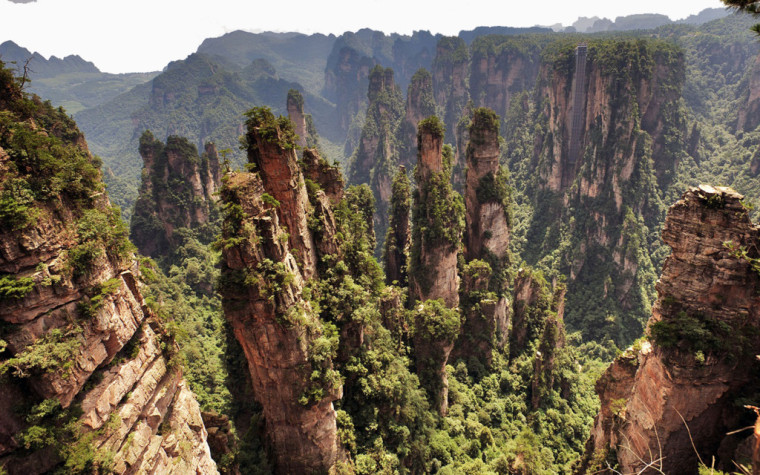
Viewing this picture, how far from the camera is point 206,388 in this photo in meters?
37.7

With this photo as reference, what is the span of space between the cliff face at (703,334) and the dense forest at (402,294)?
0.08 metres

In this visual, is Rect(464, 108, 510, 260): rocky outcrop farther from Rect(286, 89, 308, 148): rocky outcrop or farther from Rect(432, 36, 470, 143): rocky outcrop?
Rect(432, 36, 470, 143): rocky outcrop

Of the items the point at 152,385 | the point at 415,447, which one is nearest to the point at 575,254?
the point at 415,447

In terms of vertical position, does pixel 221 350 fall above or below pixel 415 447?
below

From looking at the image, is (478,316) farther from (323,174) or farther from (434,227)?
(323,174)

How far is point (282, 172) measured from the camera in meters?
18.8

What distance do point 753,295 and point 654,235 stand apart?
63.0 meters

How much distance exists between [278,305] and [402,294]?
75.2ft

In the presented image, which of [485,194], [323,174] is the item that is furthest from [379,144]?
[323,174]

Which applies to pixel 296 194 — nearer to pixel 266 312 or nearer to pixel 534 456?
pixel 266 312

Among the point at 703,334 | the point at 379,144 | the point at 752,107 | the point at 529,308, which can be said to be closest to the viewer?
the point at 703,334

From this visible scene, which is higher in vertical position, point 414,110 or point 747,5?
point 414,110

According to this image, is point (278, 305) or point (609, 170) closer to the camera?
point (278, 305)

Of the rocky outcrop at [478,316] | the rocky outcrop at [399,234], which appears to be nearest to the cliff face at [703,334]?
the rocky outcrop at [478,316]
